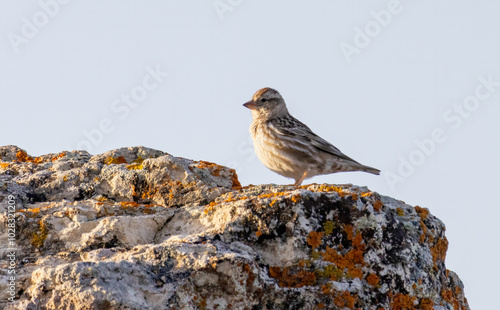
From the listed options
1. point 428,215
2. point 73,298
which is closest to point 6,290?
point 73,298

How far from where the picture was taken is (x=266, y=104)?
10.6 meters

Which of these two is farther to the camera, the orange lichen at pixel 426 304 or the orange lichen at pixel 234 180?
the orange lichen at pixel 234 180

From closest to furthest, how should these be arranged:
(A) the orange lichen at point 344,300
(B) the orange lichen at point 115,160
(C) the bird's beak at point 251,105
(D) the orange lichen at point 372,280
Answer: (A) the orange lichen at point 344,300
(D) the orange lichen at point 372,280
(B) the orange lichen at point 115,160
(C) the bird's beak at point 251,105

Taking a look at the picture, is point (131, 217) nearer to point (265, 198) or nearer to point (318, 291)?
point (265, 198)

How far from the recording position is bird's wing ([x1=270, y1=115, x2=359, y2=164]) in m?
9.43

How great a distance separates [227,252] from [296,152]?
530 cm

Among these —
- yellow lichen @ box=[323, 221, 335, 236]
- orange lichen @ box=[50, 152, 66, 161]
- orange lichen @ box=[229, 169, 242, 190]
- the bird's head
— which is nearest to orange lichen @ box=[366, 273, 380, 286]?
yellow lichen @ box=[323, 221, 335, 236]

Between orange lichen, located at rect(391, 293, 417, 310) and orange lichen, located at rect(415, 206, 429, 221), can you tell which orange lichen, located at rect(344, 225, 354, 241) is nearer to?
orange lichen, located at rect(391, 293, 417, 310)

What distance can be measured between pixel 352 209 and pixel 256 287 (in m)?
0.98

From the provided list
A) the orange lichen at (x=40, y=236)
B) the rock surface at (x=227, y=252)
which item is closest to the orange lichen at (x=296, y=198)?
the rock surface at (x=227, y=252)

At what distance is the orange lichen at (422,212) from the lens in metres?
4.80

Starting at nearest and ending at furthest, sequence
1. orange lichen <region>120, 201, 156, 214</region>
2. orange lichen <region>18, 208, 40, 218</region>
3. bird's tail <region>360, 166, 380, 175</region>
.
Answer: orange lichen <region>18, 208, 40, 218</region>, orange lichen <region>120, 201, 156, 214</region>, bird's tail <region>360, 166, 380, 175</region>

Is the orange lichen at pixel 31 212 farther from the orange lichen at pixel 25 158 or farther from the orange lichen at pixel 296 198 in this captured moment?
the orange lichen at pixel 296 198

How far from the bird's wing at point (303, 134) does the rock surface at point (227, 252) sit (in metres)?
4.10
